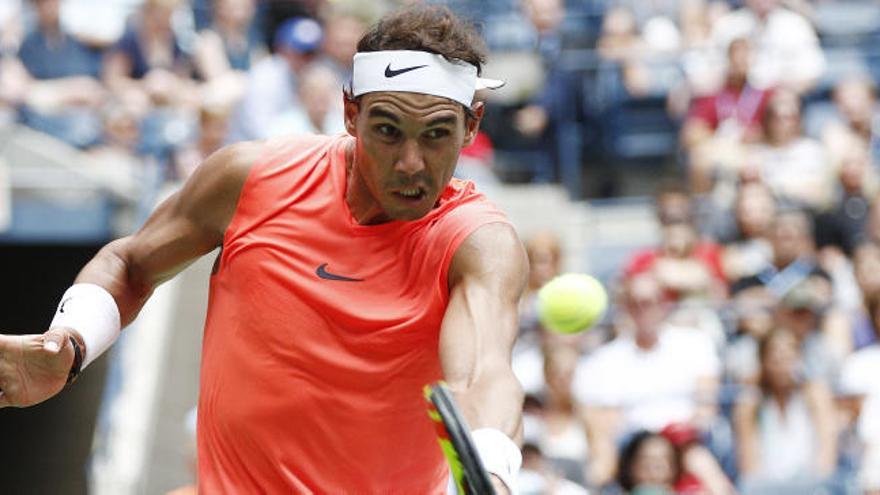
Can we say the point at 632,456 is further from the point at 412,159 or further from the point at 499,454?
the point at 499,454

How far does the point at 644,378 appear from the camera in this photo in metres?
8.05

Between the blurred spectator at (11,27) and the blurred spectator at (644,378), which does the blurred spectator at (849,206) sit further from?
the blurred spectator at (11,27)

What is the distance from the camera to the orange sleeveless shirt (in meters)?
3.91

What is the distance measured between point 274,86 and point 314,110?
25.1 inches

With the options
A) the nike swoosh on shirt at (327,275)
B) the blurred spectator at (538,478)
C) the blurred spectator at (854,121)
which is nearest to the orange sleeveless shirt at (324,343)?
the nike swoosh on shirt at (327,275)

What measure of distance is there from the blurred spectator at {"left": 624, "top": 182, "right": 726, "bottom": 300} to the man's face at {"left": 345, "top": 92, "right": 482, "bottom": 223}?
486 centimetres

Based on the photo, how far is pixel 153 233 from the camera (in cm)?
419

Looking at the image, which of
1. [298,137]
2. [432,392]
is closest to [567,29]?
[298,137]

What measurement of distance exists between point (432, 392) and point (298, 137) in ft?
4.19

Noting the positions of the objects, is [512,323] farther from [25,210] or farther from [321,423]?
[25,210]

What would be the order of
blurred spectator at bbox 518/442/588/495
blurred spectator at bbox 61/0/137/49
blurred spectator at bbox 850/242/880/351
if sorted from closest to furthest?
blurred spectator at bbox 518/442/588/495 → blurred spectator at bbox 850/242/880/351 → blurred spectator at bbox 61/0/137/49

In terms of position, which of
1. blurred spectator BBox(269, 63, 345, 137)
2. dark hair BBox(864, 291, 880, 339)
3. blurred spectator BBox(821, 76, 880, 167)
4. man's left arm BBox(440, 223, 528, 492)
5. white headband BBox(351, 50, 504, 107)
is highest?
white headband BBox(351, 50, 504, 107)

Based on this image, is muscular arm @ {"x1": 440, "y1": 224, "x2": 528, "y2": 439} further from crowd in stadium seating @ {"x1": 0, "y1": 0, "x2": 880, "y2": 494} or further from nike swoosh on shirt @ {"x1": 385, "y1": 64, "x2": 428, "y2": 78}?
crowd in stadium seating @ {"x1": 0, "y1": 0, "x2": 880, "y2": 494}

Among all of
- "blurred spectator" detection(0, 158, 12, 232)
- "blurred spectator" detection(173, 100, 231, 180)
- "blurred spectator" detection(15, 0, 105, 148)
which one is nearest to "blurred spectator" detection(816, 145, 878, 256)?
"blurred spectator" detection(173, 100, 231, 180)
